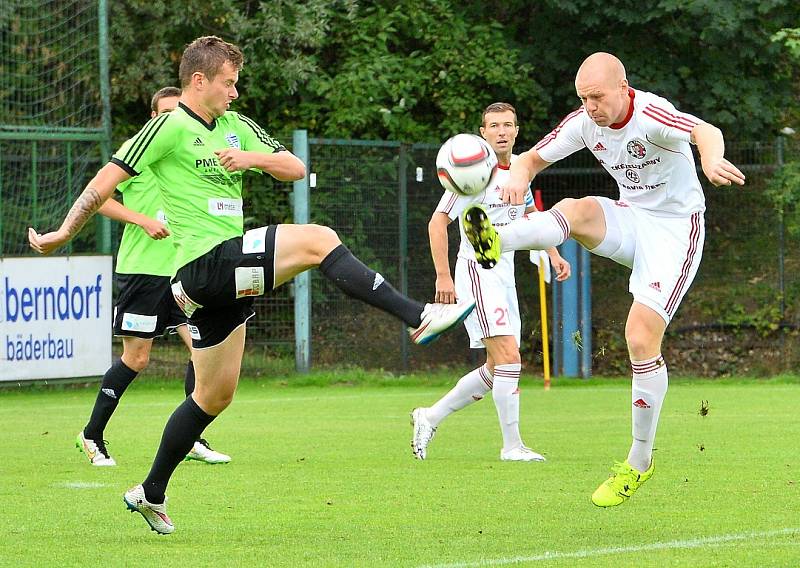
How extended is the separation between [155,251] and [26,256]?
5.77 metres

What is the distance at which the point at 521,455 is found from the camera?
909 centimetres

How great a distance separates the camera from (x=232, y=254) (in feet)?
19.7

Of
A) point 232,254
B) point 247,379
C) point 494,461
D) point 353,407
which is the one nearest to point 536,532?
point 232,254

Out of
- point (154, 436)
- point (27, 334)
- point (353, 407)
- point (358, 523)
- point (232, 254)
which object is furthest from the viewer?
point (27, 334)

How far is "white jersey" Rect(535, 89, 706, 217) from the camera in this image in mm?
6812

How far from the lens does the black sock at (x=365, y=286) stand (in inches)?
229

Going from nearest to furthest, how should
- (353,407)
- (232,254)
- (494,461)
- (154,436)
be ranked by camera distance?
(232,254) → (494,461) → (154,436) → (353,407)

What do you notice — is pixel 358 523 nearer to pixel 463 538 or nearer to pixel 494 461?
pixel 463 538

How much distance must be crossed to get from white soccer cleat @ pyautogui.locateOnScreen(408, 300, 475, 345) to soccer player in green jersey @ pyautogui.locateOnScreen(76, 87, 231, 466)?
3.75m

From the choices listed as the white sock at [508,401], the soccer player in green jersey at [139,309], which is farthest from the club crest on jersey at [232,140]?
the white sock at [508,401]

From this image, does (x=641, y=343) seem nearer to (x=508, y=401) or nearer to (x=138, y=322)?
(x=508, y=401)

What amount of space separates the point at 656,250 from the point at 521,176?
79 centimetres

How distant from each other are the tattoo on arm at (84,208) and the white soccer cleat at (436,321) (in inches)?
65.0

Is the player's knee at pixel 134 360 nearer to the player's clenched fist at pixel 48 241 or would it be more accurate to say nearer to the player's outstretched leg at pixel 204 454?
the player's outstretched leg at pixel 204 454
